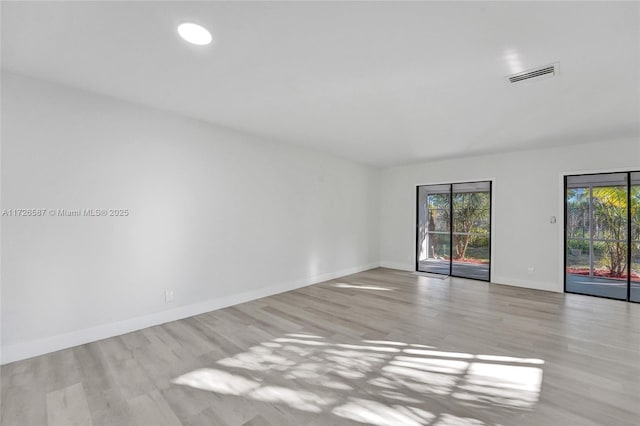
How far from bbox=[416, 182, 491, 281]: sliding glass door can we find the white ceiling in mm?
2420

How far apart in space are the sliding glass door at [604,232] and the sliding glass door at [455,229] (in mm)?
1308

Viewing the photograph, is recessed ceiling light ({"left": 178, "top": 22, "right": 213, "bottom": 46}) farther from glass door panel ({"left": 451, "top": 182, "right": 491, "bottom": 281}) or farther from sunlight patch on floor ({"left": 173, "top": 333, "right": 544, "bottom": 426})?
Result: glass door panel ({"left": 451, "top": 182, "right": 491, "bottom": 281})

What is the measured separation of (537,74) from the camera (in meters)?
2.37

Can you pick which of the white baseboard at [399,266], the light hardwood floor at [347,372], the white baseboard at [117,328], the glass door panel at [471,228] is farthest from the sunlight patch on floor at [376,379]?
the white baseboard at [399,266]

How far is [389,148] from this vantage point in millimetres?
5043

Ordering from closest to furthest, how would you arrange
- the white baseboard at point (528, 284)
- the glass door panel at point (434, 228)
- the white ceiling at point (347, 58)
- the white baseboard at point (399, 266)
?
the white ceiling at point (347, 58), the white baseboard at point (528, 284), the glass door panel at point (434, 228), the white baseboard at point (399, 266)

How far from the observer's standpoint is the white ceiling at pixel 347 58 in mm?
1711

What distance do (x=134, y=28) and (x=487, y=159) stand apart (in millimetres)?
5954

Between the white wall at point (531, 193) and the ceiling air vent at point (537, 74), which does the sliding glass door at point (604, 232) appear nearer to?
the white wall at point (531, 193)

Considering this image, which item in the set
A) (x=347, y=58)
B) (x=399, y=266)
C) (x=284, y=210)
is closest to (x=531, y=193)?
(x=399, y=266)

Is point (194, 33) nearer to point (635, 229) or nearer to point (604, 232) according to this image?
point (635, 229)

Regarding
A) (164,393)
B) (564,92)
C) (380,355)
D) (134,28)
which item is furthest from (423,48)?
(164,393)

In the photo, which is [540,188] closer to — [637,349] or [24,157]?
[637,349]

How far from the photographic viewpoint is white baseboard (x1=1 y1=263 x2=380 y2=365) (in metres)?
2.41
